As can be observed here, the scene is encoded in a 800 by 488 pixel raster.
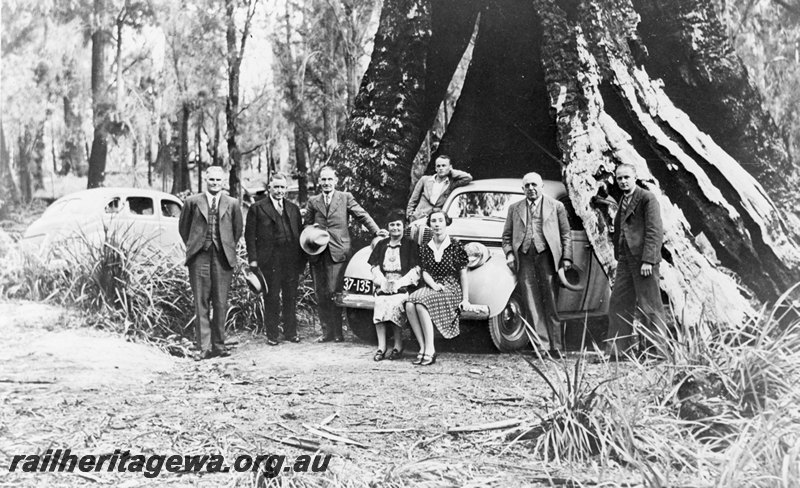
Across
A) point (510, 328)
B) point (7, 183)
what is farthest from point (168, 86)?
point (510, 328)

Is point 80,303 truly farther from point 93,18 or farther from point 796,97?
point 796,97

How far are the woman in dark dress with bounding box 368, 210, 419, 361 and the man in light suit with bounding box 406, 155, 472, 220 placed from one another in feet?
0.94

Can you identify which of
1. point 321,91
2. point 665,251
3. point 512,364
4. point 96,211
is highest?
Result: point 321,91

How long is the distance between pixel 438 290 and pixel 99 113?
8.56ft

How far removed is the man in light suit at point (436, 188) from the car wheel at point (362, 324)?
75 cm

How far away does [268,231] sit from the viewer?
527cm

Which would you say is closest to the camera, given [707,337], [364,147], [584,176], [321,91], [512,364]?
[707,337]

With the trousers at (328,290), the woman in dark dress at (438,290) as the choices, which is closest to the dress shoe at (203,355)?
the trousers at (328,290)

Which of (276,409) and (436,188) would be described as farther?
(436,188)

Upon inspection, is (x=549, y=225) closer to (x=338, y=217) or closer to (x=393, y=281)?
(x=393, y=281)

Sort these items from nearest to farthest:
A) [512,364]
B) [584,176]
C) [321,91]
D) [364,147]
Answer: [512,364] → [584,176] → [321,91] → [364,147]

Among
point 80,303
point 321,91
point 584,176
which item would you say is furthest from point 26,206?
point 584,176

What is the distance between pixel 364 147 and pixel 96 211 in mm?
1935

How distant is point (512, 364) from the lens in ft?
13.5
